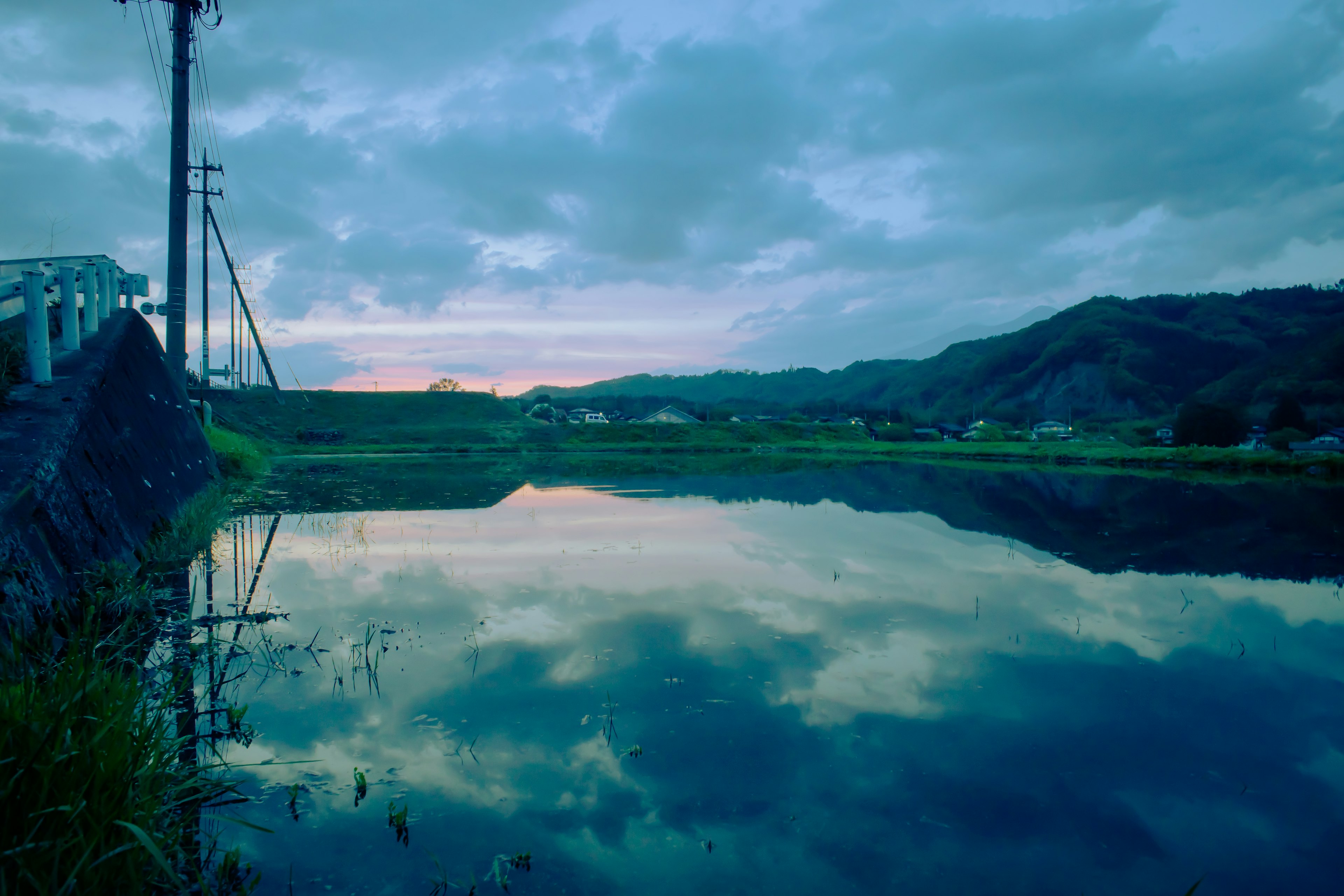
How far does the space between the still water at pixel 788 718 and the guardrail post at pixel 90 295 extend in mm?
3444

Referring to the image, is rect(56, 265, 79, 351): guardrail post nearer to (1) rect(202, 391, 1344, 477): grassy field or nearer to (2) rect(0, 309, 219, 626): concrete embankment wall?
(2) rect(0, 309, 219, 626): concrete embankment wall

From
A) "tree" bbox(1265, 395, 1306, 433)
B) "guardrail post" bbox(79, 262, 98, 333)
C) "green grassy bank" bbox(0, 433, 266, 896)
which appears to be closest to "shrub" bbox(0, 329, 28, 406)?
"guardrail post" bbox(79, 262, 98, 333)

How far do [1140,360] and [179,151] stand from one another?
135m

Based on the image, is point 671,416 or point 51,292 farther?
point 671,416

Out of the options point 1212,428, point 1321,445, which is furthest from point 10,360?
point 1321,445

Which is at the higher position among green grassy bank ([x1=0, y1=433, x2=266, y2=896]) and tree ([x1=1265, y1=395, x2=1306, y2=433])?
tree ([x1=1265, y1=395, x2=1306, y2=433])

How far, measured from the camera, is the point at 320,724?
4.61 metres

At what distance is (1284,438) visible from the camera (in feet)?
147

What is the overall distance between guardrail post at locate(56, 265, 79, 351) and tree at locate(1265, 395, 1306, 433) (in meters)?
66.8

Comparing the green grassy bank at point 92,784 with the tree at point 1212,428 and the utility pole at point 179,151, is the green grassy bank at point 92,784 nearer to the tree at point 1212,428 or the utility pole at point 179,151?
the utility pole at point 179,151

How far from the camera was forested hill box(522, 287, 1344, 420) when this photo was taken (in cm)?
9788

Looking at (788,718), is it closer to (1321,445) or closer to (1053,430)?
(1321,445)

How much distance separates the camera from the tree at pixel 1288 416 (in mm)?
53250

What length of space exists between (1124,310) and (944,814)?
534 feet
